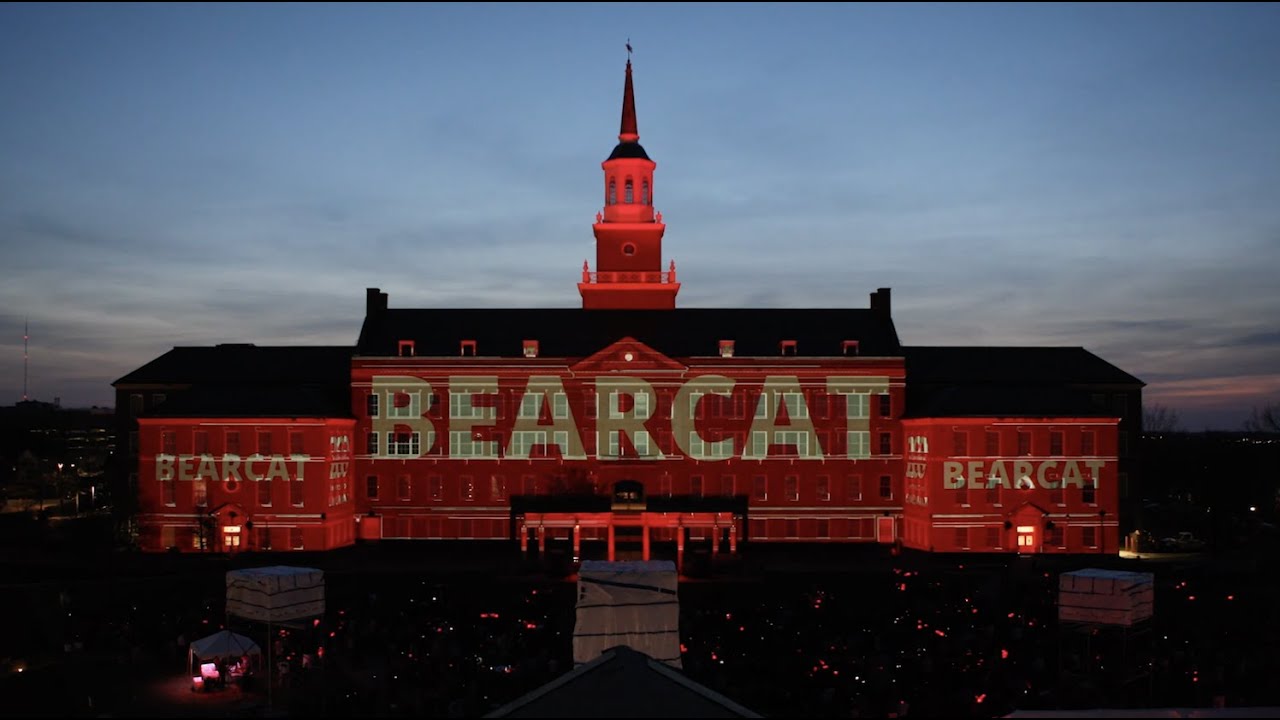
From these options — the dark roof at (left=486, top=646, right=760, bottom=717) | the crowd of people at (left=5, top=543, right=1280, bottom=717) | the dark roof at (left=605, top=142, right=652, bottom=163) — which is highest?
the dark roof at (left=605, top=142, right=652, bottom=163)

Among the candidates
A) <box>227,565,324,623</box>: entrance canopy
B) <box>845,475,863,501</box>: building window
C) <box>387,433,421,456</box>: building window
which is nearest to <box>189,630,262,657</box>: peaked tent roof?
<box>227,565,324,623</box>: entrance canopy

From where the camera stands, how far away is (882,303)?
7125 cm

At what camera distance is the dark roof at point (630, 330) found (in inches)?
2729

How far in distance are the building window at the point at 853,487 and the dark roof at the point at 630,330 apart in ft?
22.5

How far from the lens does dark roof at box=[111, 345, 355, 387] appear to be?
70500 millimetres

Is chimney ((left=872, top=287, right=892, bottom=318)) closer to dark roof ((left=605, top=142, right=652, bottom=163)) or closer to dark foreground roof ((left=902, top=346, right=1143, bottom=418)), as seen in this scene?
dark foreground roof ((left=902, top=346, right=1143, bottom=418))

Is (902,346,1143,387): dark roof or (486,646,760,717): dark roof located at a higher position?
(902,346,1143,387): dark roof

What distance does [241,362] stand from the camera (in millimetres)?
72000

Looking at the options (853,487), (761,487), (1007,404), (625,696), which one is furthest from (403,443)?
(625,696)

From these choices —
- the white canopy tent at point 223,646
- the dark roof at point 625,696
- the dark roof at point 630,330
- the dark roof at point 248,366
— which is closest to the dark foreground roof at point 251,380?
the dark roof at point 248,366

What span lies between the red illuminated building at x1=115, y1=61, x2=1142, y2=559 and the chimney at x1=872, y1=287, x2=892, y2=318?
0.13 metres

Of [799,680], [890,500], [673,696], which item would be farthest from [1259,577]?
[673,696]

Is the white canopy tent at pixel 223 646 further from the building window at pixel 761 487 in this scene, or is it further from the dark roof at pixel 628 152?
the dark roof at pixel 628 152

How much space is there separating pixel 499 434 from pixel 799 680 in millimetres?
39421
